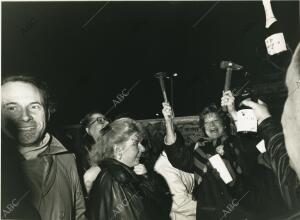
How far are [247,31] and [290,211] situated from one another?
1532 millimetres

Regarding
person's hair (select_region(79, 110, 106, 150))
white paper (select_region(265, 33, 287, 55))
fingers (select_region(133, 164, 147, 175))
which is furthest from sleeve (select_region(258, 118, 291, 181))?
person's hair (select_region(79, 110, 106, 150))

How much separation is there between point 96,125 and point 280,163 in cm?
152

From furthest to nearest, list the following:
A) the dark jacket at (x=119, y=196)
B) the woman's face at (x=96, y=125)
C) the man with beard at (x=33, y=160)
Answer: the woman's face at (x=96, y=125)
the man with beard at (x=33, y=160)
the dark jacket at (x=119, y=196)

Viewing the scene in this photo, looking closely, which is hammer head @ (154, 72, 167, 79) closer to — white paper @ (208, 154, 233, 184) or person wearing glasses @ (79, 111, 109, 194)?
person wearing glasses @ (79, 111, 109, 194)

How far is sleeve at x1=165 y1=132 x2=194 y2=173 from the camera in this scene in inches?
131

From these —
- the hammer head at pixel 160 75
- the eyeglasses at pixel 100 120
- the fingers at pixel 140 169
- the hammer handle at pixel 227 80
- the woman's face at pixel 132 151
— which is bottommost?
the fingers at pixel 140 169

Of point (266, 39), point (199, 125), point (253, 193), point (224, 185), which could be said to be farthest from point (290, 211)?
point (266, 39)

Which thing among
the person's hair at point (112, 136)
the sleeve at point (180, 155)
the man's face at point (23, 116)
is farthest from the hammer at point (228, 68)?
the man's face at point (23, 116)

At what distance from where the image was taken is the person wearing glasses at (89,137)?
322 centimetres

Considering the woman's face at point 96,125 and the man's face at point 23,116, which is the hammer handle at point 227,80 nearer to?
the woman's face at point 96,125

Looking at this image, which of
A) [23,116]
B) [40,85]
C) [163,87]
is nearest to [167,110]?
[163,87]

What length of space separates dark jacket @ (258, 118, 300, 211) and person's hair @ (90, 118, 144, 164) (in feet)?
3.35

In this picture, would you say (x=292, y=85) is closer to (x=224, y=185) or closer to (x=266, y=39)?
(x=266, y=39)

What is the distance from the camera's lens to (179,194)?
10.7ft
